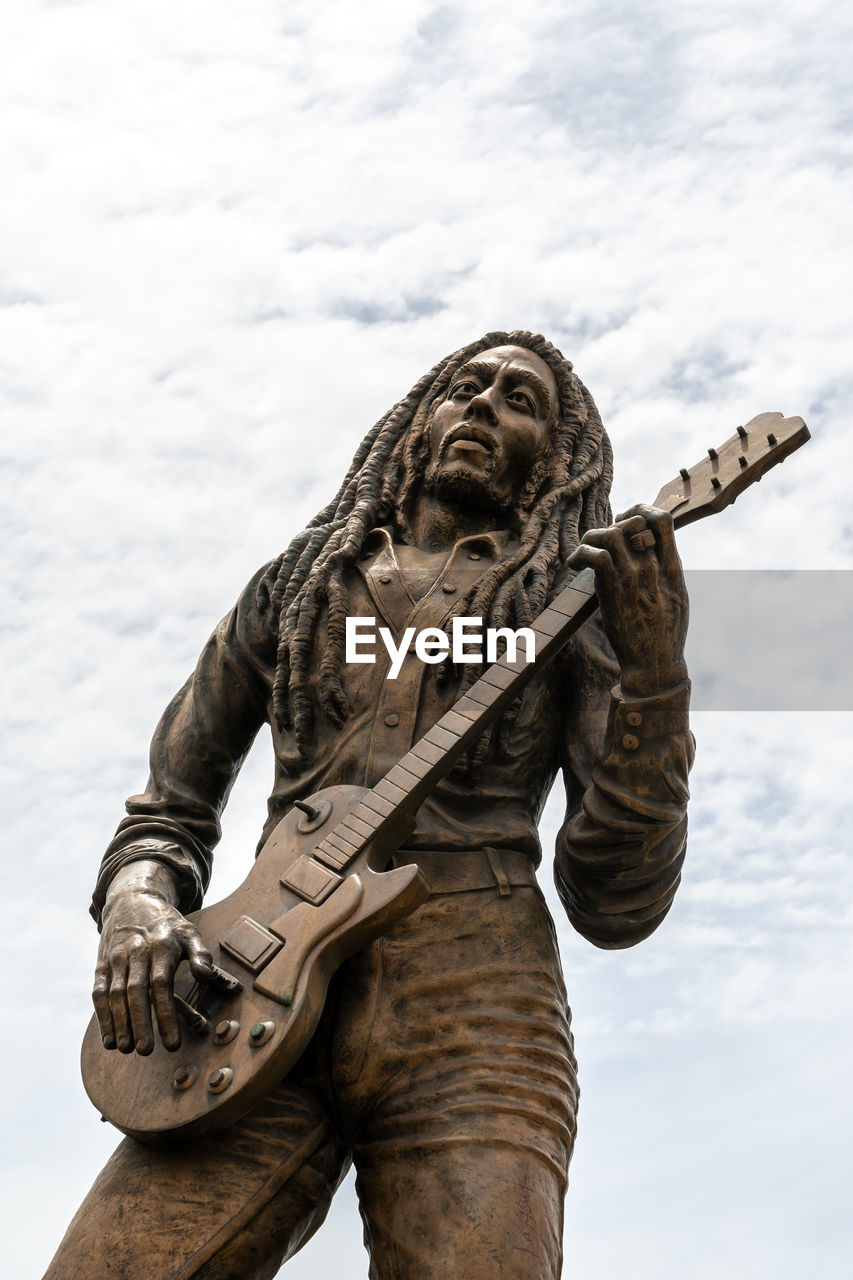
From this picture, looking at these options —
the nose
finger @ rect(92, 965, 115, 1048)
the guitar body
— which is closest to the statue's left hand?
the guitar body

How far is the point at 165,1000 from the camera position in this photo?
3.98 meters

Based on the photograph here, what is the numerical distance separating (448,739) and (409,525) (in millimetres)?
1341

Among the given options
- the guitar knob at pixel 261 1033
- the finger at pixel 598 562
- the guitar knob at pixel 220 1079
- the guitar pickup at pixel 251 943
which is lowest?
the guitar knob at pixel 220 1079

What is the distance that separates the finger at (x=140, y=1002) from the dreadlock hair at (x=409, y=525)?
1.06 meters

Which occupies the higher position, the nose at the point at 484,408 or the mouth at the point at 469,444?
the nose at the point at 484,408

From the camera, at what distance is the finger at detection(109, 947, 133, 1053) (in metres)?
3.97

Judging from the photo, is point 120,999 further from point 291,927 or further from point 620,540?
point 620,540

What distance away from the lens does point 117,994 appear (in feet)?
13.2

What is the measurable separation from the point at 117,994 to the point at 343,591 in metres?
1.61


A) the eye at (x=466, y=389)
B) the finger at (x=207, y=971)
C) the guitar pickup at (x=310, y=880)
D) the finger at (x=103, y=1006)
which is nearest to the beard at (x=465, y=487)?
the eye at (x=466, y=389)

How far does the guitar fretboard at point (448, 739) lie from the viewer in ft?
14.1

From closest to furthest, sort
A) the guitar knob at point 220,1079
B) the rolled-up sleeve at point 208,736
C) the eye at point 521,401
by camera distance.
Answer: the guitar knob at point 220,1079 < the rolled-up sleeve at point 208,736 < the eye at point 521,401

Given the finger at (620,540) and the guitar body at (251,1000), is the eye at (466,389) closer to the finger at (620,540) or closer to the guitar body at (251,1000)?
the finger at (620,540)

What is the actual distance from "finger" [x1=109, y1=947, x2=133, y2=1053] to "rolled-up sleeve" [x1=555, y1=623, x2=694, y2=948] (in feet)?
4.57
